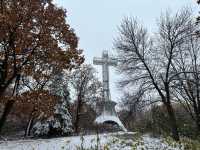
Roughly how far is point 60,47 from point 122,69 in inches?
268

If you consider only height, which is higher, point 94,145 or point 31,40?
point 31,40

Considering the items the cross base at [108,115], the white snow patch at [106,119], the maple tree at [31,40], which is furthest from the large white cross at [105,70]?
the maple tree at [31,40]

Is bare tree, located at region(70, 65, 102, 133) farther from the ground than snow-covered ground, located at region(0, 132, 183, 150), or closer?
farther from the ground

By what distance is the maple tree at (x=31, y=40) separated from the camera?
16.6 m

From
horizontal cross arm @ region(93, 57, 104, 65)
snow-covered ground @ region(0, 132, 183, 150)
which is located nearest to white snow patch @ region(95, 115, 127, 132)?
horizontal cross arm @ region(93, 57, 104, 65)

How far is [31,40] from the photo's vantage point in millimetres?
17141

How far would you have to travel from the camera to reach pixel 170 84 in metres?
23.3

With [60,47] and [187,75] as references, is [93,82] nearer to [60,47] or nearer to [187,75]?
[187,75]

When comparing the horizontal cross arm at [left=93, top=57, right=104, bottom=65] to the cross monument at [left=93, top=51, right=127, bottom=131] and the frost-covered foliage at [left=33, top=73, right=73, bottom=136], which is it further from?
the frost-covered foliage at [left=33, top=73, right=73, bottom=136]

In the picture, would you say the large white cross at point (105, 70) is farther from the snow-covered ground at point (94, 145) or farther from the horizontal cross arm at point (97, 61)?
the snow-covered ground at point (94, 145)

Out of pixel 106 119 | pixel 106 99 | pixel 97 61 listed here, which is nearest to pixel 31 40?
pixel 106 119

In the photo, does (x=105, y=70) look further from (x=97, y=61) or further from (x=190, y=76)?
(x=190, y=76)

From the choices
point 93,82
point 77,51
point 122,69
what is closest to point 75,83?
point 93,82

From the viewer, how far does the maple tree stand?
655 inches
